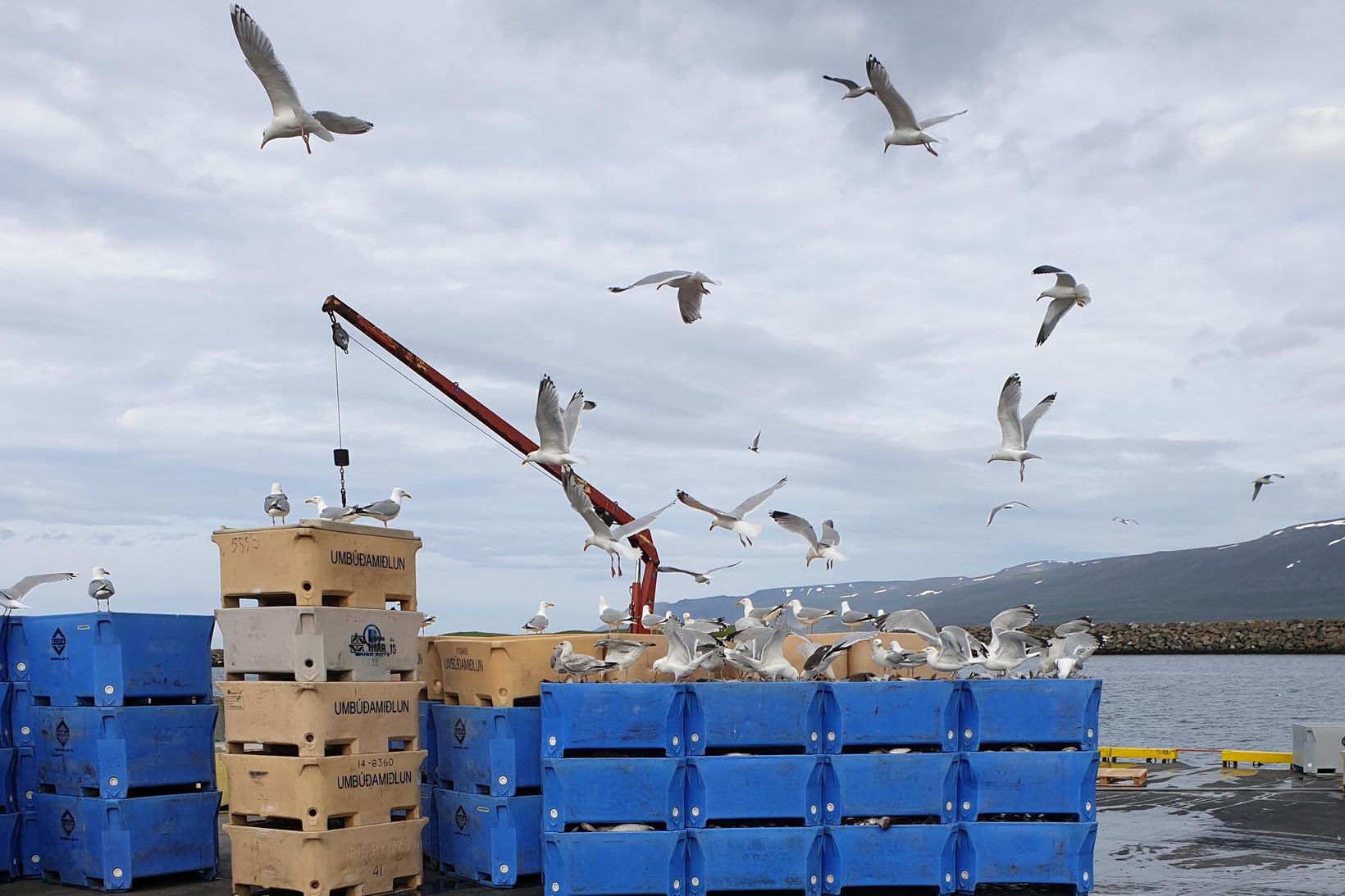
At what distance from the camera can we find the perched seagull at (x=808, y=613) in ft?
39.3

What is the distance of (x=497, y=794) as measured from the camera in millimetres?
9742

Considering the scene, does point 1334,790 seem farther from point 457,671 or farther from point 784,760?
point 457,671

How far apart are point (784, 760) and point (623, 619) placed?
3.68m

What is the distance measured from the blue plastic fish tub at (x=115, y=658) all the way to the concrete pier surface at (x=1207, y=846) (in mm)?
1496

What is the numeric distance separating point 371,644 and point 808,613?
428 cm

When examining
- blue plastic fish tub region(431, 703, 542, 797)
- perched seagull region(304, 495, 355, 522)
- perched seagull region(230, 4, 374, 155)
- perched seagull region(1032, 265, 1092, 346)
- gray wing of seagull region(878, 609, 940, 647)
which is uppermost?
perched seagull region(230, 4, 374, 155)

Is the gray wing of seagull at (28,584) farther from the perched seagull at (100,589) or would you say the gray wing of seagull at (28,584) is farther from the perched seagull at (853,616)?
the perched seagull at (853,616)

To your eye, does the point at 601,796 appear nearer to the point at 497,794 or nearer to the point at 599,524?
the point at 497,794

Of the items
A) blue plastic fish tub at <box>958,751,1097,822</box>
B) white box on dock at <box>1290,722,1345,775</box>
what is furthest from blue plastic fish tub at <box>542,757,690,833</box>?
white box on dock at <box>1290,722,1345,775</box>

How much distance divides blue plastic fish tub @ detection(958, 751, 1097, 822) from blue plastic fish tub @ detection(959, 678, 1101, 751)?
12 centimetres

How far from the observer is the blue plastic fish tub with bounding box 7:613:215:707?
10.2m

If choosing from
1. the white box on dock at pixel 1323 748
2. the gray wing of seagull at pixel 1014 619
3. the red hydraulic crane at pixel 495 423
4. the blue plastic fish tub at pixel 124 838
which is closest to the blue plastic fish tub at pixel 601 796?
the gray wing of seagull at pixel 1014 619

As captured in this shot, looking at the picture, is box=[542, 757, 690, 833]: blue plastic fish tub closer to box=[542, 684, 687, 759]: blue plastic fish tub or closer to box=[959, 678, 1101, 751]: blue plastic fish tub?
box=[542, 684, 687, 759]: blue plastic fish tub

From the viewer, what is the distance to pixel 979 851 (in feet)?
30.6
